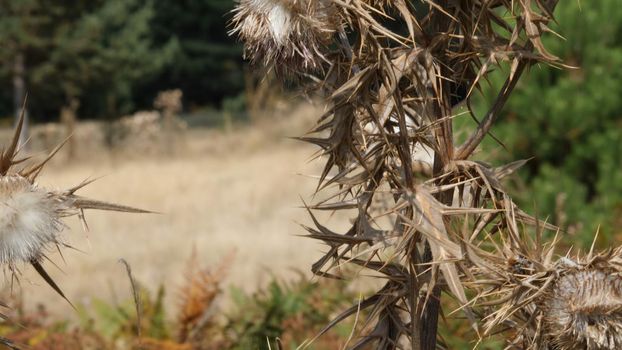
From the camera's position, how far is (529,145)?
6281mm

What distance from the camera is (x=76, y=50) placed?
19406 mm

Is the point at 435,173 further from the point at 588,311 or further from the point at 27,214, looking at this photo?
the point at 27,214

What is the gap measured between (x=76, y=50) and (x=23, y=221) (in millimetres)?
18707

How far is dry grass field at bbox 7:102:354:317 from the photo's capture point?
24.5ft

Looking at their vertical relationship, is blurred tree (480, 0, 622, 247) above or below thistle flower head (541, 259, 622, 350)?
below

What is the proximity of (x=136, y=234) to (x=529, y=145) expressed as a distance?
15.3ft

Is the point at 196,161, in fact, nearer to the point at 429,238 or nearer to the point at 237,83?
the point at 429,238

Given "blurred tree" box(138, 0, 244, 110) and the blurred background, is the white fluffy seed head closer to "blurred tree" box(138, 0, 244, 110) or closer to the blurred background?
the blurred background

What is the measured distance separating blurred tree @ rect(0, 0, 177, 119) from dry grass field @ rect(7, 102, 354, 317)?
3.15 meters

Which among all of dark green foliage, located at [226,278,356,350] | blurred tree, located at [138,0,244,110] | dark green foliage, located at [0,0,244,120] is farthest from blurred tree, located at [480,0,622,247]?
blurred tree, located at [138,0,244,110]

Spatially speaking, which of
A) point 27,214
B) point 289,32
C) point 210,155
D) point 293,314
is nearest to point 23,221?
point 27,214

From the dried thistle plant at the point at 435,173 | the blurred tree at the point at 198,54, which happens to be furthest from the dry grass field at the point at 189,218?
the blurred tree at the point at 198,54

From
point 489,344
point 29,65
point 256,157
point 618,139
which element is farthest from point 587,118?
point 29,65

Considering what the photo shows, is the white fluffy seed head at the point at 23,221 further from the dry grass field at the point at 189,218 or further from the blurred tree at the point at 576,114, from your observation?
the blurred tree at the point at 576,114
